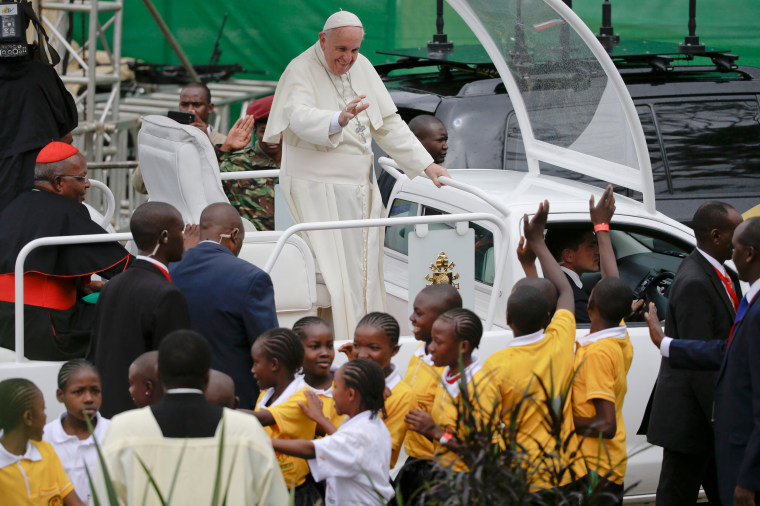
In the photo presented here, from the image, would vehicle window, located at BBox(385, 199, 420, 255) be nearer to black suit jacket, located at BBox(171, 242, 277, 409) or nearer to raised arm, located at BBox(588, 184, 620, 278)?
raised arm, located at BBox(588, 184, 620, 278)

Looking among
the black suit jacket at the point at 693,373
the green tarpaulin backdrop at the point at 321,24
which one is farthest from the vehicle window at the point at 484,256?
the green tarpaulin backdrop at the point at 321,24

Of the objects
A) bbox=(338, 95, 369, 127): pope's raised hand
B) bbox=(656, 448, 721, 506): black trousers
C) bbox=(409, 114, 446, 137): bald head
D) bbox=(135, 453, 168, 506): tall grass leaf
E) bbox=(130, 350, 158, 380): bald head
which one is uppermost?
bbox=(338, 95, 369, 127): pope's raised hand

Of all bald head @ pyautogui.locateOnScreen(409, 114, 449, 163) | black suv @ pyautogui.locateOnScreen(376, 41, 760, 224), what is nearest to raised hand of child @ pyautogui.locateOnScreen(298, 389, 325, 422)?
bald head @ pyautogui.locateOnScreen(409, 114, 449, 163)

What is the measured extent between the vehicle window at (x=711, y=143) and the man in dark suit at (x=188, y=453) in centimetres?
464

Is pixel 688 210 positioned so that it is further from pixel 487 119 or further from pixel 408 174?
pixel 408 174

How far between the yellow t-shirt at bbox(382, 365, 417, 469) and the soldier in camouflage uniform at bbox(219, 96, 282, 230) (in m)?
2.90

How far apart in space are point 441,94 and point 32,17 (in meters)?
2.48

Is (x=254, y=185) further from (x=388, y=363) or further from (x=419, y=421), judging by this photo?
(x=419, y=421)

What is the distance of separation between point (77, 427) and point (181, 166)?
196 cm

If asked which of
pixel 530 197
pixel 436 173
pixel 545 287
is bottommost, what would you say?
pixel 545 287

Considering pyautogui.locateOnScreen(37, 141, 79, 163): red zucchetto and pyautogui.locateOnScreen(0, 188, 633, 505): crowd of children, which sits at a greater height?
pyautogui.locateOnScreen(37, 141, 79, 163): red zucchetto

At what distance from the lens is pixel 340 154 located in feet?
20.7

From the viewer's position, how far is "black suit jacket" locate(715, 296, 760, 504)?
4387 mm

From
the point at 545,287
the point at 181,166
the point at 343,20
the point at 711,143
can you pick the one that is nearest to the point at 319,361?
the point at 545,287
